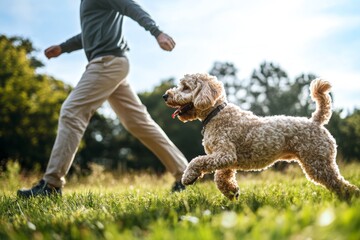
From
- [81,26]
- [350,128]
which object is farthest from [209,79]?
[350,128]

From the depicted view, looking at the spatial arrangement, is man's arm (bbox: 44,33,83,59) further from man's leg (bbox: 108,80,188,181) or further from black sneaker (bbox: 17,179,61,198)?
black sneaker (bbox: 17,179,61,198)

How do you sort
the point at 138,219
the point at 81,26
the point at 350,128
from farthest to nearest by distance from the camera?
the point at 350,128 → the point at 81,26 → the point at 138,219

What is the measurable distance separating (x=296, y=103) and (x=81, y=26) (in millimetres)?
35210

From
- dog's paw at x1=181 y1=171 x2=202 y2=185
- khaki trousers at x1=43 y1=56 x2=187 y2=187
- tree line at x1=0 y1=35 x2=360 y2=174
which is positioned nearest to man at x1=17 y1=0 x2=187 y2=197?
khaki trousers at x1=43 y1=56 x2=187 y2=187

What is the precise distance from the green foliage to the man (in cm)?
2544

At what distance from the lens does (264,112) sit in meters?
40.0

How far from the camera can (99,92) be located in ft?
17.7

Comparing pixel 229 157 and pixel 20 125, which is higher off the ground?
pixel 229 157

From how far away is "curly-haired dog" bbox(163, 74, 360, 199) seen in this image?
3658 mm

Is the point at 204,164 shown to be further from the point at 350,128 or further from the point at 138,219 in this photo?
the point at 350,128

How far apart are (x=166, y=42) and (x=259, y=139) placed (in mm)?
1645

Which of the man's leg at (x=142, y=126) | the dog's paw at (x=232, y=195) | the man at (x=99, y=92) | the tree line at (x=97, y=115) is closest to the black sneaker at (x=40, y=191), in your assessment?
the man at (x=99, y=92)

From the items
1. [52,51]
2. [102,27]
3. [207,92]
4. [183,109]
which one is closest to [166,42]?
[183,109]

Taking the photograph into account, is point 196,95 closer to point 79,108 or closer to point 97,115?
point 79,108
